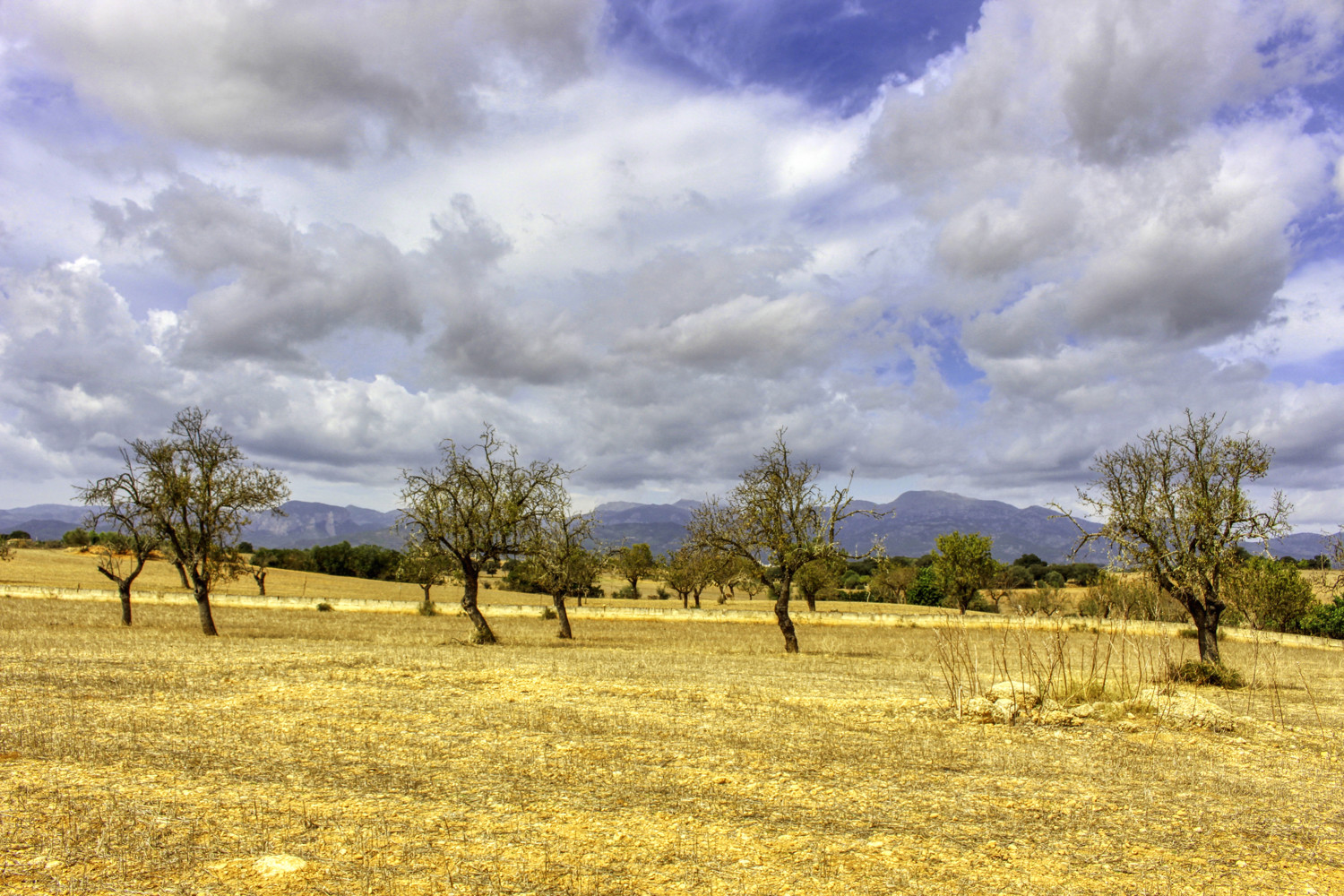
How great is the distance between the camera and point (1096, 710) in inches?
643

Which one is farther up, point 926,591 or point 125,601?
point 125,601

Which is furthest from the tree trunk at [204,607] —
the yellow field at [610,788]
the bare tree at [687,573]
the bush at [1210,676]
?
the bare tree at [687,573]

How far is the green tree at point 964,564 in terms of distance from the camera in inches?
3177

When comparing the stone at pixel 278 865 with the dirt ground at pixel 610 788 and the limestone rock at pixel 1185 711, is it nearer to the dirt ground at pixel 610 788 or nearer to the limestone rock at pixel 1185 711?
the dirt ground at pixel 610 788

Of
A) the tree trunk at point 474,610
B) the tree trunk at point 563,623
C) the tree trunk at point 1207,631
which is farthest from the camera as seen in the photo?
the tree trunk at point 563,623

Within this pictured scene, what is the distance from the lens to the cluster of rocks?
15.5 m

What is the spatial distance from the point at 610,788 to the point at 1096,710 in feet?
38.7

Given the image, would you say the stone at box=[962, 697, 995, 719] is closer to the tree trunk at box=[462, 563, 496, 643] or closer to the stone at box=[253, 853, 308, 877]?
the stone at box=[253, 853, 308, 877]

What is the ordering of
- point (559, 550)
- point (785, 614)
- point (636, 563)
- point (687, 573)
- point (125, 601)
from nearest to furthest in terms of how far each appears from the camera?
point (785, 614), point (125, 601), point (559, 550), point (687, 573), point (636, 563)

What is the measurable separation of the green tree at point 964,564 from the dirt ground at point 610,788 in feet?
205

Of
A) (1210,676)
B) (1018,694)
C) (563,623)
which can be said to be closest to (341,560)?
(563,623)

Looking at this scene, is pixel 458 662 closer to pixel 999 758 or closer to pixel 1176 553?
pixel 999 758

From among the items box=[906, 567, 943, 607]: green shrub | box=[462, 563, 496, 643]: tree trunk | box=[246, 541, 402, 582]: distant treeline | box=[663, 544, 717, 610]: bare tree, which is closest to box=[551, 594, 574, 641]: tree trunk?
box=[462, 563, 496, 643]: tree trunk

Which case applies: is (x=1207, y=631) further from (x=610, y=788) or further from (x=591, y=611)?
(x=591, y=611)
